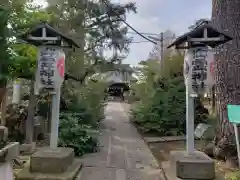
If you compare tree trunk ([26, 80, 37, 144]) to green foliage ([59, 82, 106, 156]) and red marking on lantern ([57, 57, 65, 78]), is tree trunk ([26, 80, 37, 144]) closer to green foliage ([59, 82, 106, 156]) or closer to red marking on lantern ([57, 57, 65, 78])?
green foliage ([59, 82, 106, 156])

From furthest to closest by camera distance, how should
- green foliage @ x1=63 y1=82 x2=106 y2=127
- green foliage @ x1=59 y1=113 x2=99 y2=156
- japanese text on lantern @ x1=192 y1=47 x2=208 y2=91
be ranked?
green foliage @ x1=63 y1=82 x2=106 y2=127 < green foliage @ x1=59 y1=113 x2=99 y2=156 < japanese text on lantern @ x1=192 y1=47 x2=208 y2=91

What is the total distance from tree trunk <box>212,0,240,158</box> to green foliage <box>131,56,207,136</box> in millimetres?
4269

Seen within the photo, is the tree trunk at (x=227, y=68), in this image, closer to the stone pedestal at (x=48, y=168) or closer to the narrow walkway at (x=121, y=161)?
the narrow walkway at (x=121, y=161)

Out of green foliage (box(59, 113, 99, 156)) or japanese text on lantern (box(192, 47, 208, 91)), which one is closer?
japanese text on lantern (box(192, 47, 208, 91))

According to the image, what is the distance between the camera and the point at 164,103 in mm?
11211

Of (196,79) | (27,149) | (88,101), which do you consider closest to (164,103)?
(88,101)

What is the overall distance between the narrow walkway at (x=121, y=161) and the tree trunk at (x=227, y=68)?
1.68 meters

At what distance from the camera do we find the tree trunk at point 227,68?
20.5 ft

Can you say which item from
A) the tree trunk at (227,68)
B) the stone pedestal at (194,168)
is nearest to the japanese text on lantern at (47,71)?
the stone pedestal at (194,168)

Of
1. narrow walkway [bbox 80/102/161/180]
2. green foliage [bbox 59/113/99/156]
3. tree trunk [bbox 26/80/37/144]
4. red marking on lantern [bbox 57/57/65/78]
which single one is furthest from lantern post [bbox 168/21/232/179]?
tree trunk [bbox 26/80/37/144]

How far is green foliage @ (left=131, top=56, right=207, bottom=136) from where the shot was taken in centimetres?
Answer: 1085

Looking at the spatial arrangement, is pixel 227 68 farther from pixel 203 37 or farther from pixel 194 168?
pixel 194 168

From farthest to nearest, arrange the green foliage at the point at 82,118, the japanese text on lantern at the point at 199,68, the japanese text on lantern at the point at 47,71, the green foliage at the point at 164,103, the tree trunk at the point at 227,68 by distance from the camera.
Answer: the green foliage at the point at 164,103 < the green foliage at the point at 82,118 < the tree trunk at the point at 227,68 < the japanese text on lantern at the point at 47,71 < the japanese text on lantern at the point at 199,68

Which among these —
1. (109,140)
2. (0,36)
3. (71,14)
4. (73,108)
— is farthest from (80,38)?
(0,36)
